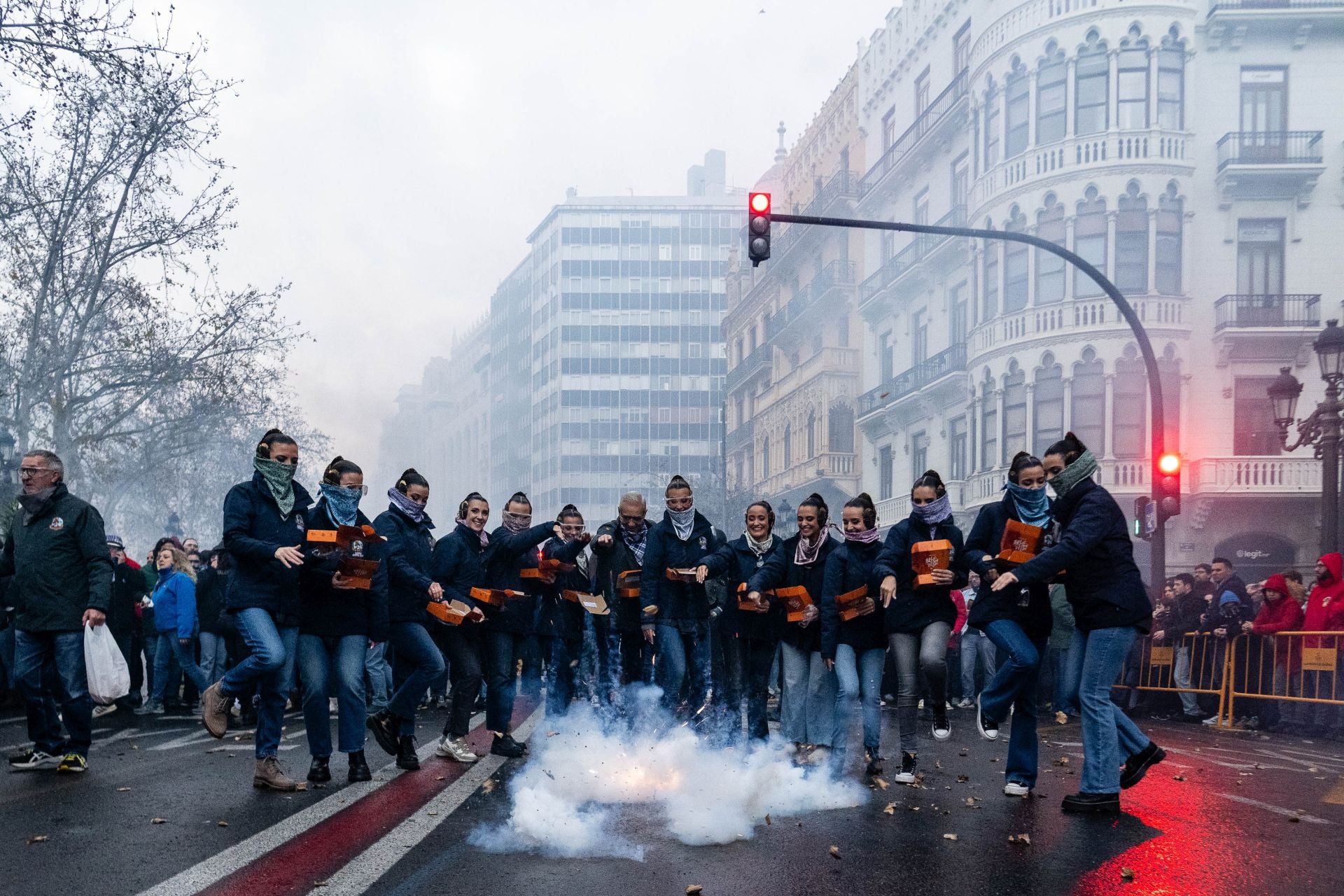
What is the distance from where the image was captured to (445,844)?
20.3 ft

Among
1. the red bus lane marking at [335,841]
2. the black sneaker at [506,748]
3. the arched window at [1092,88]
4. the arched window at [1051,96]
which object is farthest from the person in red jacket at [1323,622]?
the arched window at [1051,96]

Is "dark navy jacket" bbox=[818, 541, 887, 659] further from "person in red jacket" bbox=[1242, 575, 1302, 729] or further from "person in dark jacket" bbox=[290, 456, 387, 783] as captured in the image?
"person in red jacket" bbox=[1242, 575, 1302, 729]

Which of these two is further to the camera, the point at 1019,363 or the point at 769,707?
the point at 1019,363

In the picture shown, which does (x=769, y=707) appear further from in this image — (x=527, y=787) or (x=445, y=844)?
(x=445, y=844)

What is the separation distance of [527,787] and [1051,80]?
89.7ft

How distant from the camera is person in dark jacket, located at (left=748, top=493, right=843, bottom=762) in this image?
9695mm

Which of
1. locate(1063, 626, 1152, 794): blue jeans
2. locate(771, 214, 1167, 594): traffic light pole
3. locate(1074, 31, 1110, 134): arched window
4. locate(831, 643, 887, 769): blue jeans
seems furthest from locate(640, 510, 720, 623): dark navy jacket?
locate(1074, 31, 1110, 134): arched window

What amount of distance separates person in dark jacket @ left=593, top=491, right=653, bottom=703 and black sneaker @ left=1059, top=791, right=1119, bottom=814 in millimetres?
4440

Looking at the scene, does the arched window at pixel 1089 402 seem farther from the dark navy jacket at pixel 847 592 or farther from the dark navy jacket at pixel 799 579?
the dark navy jacket at pixel 847 592

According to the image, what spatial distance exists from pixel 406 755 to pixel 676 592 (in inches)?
96.4

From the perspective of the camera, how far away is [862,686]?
9.11 m

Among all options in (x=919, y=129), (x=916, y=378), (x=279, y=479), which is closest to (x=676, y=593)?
(x=279, y=479)

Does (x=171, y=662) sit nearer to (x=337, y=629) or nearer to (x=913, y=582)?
(x=337, y=629)

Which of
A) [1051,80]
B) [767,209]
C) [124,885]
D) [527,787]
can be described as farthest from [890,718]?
[1051,80]
